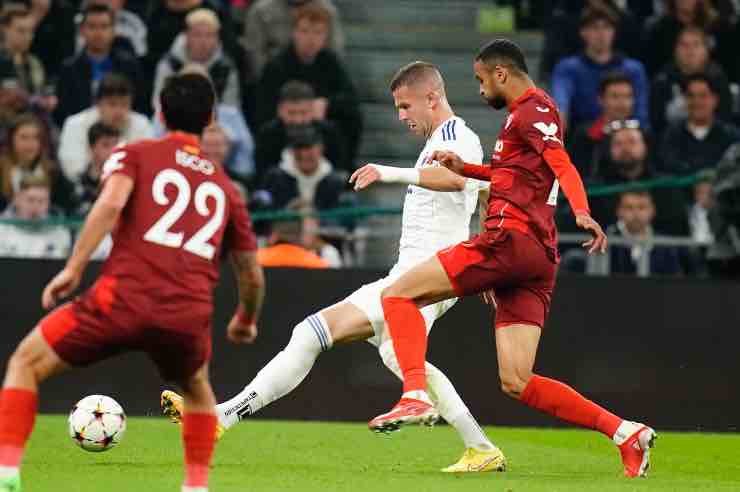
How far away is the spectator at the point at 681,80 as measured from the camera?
1535 centimetres

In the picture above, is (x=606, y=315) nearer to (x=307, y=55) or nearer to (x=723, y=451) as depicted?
(x=723, y=451)

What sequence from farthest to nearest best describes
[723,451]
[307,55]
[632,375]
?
[307,55]
[632,375]
[723,451]

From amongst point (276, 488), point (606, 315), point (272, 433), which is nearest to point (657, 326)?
point (606, 315)

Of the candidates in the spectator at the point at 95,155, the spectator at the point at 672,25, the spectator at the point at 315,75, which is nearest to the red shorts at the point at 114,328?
the spectator at the point at 95,155

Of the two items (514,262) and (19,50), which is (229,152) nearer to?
(19,50)

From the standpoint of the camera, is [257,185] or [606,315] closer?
[606,315]

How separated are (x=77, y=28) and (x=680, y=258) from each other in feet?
20.8

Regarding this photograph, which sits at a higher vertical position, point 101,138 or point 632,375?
point 101,138

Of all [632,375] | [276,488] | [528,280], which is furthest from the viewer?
[632,375]

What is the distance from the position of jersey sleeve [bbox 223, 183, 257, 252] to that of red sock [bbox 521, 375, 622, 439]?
228 centimetres

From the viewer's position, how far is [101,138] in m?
13.3

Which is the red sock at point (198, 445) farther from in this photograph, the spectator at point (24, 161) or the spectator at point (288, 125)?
the spectator at point (288, 125)

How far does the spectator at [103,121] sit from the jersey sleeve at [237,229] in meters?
7.12

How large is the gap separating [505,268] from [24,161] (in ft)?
20.9
